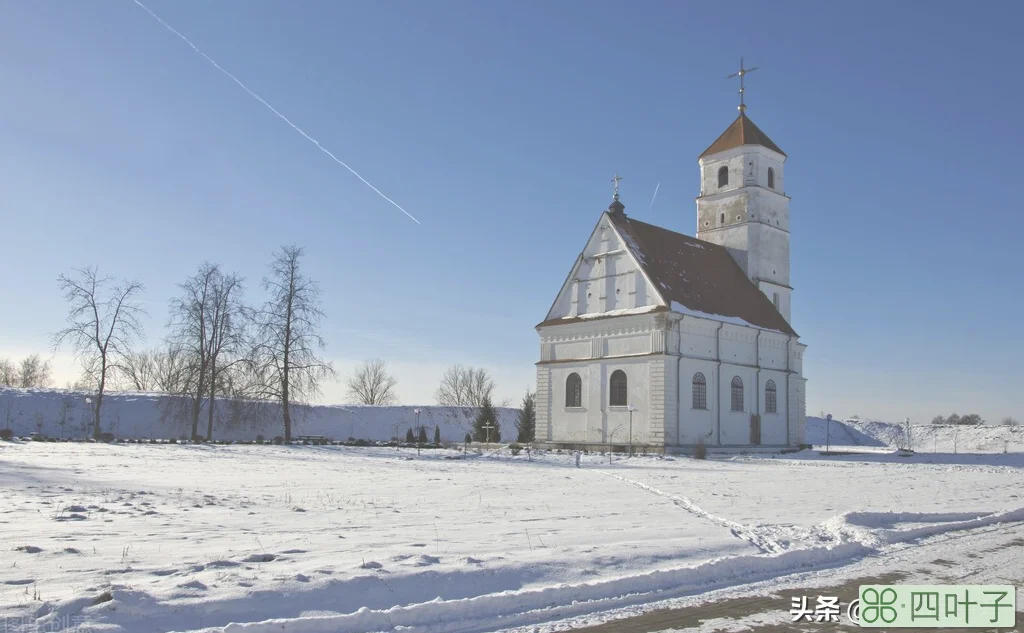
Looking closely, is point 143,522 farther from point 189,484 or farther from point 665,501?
point 665,501

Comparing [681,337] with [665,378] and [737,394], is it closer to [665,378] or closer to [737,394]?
[665,378]

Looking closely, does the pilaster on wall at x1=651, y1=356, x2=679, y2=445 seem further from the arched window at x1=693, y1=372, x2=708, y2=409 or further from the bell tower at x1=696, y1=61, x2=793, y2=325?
the bell tower at x1=696, y1=61, x2=793, y2=325

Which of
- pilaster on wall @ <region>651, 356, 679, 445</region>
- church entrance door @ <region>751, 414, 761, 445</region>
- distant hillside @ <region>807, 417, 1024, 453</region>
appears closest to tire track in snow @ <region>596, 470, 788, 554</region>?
pilaster on wall @ <region>651, 356, 679, 445</region>

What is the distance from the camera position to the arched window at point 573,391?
40938 mm

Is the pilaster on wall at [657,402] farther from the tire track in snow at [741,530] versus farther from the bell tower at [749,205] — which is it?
the tire track in snow at [741,530]

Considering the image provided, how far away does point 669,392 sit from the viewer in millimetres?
37312

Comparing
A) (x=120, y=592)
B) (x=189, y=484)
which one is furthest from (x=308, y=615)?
(x=189, y=484)

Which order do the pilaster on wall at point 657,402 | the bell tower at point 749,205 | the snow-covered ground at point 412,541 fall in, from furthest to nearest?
the bell tower at point 749,205 < the pilaster on wall at point 657,402 < the snow-covered ground at point 412,541

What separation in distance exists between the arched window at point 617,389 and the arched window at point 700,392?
3.28 meters

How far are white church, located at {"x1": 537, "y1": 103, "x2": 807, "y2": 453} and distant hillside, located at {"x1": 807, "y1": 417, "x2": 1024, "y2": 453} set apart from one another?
19.7 metres

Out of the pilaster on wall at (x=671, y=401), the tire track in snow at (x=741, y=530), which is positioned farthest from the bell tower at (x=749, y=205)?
the tire track in snow at (x=741, y=530)

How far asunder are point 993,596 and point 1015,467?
28.0m

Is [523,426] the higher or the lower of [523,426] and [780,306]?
the lower

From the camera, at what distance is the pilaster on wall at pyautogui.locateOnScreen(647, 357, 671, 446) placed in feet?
121
